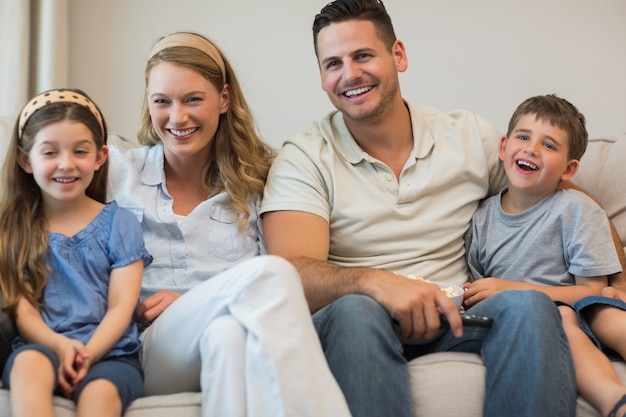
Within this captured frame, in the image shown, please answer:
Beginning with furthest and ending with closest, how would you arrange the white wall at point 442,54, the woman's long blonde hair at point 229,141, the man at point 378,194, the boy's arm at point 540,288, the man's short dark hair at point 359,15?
the white wall at point 442,54, the man's short dark hair at point 359,15, the woman's long blonde hair at point 229,141, the boy's arm at point 540,288, the man at point 378,194

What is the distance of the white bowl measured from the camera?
166 cm

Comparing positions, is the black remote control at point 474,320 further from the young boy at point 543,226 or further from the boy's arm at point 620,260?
the boy's arm at point 620,260

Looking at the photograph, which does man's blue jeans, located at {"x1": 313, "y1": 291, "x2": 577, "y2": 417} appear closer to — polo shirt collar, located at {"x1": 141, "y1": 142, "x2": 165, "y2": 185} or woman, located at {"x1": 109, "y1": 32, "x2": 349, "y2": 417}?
woman, located at {"x1": 109, "y1": 32, "x2": 349, "y2": 417}

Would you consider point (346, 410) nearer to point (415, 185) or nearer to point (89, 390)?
point (89, 390)

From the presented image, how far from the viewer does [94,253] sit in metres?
1.66

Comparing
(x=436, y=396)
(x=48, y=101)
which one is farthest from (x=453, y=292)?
(x=48, y=101)

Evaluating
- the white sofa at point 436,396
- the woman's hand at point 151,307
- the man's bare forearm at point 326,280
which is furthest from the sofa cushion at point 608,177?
the woman's hand at point 151,307

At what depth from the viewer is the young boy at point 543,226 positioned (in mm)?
1831

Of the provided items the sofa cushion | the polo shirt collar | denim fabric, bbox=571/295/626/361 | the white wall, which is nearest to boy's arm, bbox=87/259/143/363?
the polo shirt collar

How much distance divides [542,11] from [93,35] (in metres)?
1.44

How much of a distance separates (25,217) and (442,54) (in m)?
1.51

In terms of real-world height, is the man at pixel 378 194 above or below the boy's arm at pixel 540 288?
above

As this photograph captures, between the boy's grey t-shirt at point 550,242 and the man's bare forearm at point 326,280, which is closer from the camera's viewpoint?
the man's bare forearm at point 326,280

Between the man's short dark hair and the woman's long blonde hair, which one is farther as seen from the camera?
the man's short dark hair
